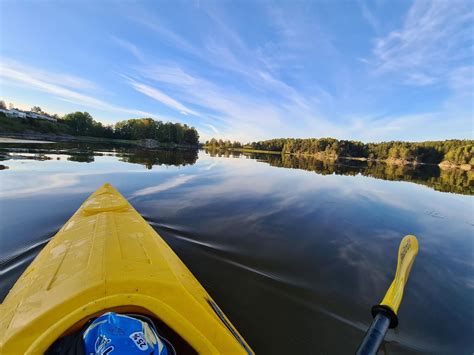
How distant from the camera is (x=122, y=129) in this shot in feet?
348


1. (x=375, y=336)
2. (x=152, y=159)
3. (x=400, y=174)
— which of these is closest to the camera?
(x=375, y=336)

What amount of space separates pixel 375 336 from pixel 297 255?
2823mm

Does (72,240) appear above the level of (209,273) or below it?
above

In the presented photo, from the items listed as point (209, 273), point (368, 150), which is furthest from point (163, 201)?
point (368, 150)

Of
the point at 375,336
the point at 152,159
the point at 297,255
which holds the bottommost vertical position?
the point at 297,255

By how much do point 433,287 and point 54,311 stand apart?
6070mm

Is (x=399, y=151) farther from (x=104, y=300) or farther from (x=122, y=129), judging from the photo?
(x=122, y=129)

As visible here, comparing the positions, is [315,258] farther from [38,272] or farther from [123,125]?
[123,125]

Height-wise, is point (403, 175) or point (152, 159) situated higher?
point (403, 175)

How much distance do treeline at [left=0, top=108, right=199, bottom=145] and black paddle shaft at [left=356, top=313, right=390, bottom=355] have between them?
83905mm

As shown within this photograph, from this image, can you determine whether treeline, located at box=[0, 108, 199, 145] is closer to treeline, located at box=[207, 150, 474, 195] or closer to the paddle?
treeline, located at box=[207, 150, 474, 195]

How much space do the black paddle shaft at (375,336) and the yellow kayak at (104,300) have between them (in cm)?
107

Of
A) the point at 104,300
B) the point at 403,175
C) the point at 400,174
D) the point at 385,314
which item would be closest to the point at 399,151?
the point at 400,174

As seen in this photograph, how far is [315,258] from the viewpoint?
4.86 m
